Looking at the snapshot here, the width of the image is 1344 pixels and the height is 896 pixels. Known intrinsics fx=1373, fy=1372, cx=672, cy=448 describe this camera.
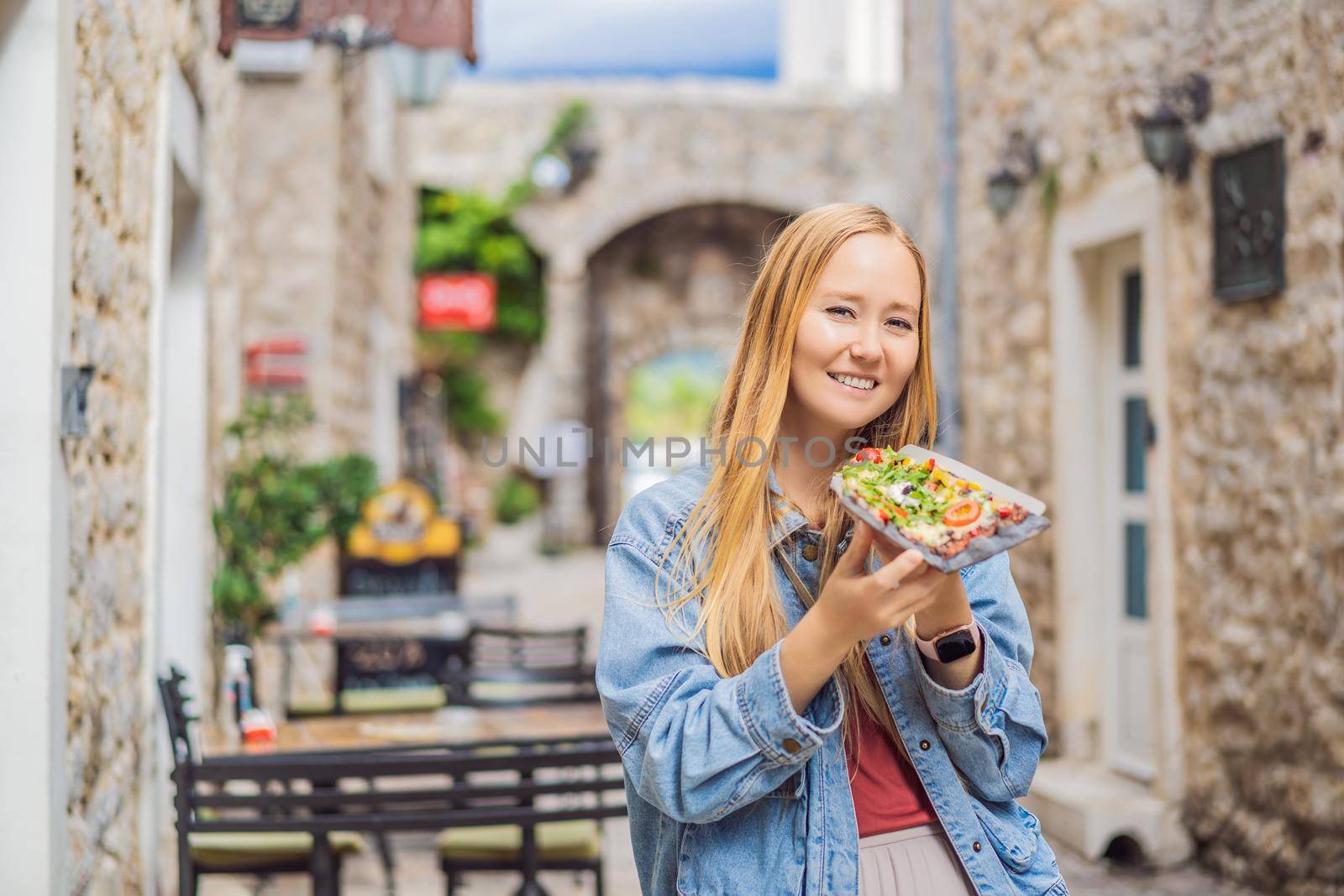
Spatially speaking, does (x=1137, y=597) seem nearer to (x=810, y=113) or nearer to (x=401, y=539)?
(x=401, y=539)

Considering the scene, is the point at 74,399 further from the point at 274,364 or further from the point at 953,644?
the point at 274,364

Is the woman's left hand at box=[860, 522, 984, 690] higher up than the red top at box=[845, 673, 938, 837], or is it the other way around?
the woman's left hand at box=[860, 522, 984, 690]

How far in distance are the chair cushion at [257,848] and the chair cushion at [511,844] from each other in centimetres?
26

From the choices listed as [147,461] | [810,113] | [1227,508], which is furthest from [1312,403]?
[810,113]

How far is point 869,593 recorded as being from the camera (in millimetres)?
1216

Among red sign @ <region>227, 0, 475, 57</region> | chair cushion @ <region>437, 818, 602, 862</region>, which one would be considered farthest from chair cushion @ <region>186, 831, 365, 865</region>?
red sign @ <region>227, 0, 475, 57</region>

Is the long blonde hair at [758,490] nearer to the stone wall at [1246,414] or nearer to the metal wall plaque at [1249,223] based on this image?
the stone wall at [1246,414]

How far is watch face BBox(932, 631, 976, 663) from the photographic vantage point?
1.36m

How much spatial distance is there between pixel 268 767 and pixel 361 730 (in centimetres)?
64

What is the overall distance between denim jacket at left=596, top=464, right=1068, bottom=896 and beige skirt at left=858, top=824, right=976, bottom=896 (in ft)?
→ 0.06

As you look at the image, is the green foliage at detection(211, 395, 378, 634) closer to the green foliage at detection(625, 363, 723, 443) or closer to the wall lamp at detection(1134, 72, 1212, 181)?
the wall lamp at detection(1134, 72, 1212, 181)

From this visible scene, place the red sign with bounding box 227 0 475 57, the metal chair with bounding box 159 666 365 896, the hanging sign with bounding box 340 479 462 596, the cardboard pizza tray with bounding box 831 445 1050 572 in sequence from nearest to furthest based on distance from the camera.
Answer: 1. the cardboard pizza tray with bounding box 831 445 1050 572
2. the metal chair with bounding box 159 666 365 896
3. the red sign with bounding box 227 0 475 57
4. the hanging sign with bounding box 340 479 462 596

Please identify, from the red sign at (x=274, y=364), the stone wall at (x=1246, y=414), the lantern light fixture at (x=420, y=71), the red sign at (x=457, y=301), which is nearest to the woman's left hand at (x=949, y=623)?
the stone wall at (x=1246, y=414)

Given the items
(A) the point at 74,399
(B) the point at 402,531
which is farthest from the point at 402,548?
(A) the point at 74,399
